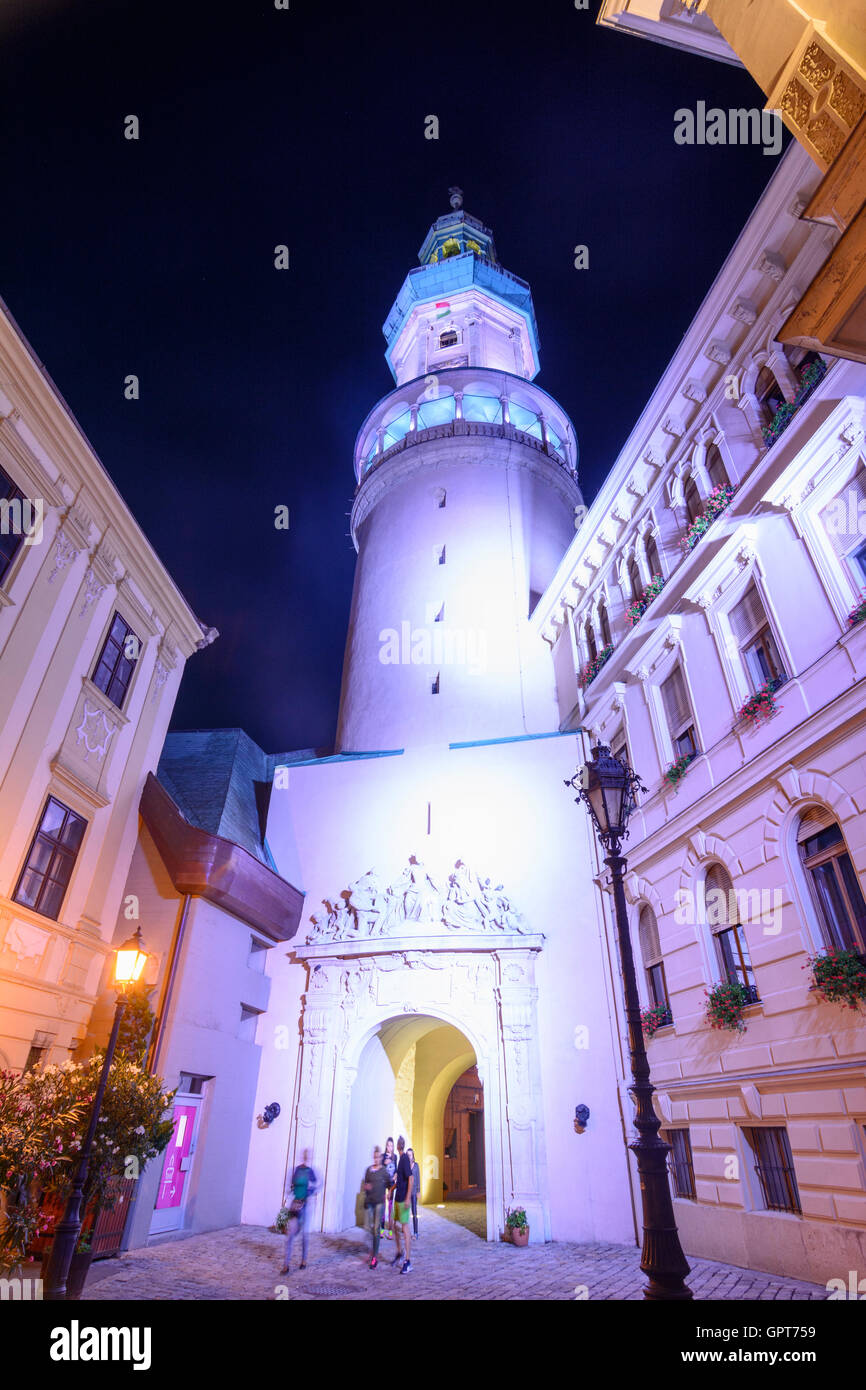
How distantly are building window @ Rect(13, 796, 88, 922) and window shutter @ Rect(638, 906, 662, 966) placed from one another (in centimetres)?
1193

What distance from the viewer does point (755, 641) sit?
41.9ft

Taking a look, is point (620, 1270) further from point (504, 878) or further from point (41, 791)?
point (41, 791)

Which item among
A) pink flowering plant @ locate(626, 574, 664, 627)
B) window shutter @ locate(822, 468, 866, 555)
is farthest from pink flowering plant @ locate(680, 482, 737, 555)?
window shutter @ locate(822, 468, 866, 555)

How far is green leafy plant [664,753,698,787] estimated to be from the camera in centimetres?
1376

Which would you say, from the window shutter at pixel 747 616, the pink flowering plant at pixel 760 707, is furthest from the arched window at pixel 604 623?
the pink flowering plant at pixel 760 707

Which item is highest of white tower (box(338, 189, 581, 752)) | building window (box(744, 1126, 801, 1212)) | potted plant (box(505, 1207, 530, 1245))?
white tower (box(338, 189, 581, 752))

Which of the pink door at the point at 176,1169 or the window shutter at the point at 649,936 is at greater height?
the window shutter at the point at 649,936

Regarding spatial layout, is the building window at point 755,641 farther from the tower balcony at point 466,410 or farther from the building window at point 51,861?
the tower balcony at point 466,410

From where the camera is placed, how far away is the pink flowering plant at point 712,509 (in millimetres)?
13523

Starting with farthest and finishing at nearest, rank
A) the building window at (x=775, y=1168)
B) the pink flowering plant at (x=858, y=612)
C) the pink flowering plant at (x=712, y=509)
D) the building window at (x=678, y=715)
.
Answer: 1. the building window at (x=678, y=715)
2. the pink flowering plant at (x=712, y=509)
3. the building window at (x=775, y=1168)
4. the pink flowering plant at (x=858, y=612)

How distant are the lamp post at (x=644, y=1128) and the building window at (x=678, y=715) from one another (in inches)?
255

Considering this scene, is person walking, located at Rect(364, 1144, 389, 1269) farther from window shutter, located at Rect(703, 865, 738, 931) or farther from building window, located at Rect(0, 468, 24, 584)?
building window, located at Rect(0, 468, 24, 584)

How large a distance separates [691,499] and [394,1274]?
50.5ft

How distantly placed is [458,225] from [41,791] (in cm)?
5067
